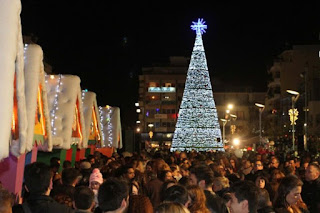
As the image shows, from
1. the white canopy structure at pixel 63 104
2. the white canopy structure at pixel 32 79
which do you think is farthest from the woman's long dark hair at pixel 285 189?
the white canopy structure at pixel 63 104

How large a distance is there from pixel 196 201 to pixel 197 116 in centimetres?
3775

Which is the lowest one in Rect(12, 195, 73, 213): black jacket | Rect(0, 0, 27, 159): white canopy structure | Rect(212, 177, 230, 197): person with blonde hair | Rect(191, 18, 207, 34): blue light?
Rect(12, 195, 73, 213): black jacket

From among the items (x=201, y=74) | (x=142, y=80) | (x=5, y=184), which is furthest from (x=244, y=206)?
(x=142, y=80)

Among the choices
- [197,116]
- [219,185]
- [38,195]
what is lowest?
[38,195]

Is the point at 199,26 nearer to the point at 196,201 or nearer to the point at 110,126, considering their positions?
the point at 110,126

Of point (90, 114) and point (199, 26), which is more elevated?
point (199, 26)

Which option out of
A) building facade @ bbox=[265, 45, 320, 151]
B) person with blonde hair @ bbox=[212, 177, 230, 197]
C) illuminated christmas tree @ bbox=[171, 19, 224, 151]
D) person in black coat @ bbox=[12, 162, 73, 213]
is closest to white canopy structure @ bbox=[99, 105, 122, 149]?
illuminated christmas tree @ bbox=[171, 19, 224, 151]

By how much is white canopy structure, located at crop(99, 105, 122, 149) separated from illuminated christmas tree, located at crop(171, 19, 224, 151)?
1373cm

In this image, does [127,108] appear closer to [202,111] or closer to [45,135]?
[202,111]

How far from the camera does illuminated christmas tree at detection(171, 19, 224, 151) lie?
44500mm

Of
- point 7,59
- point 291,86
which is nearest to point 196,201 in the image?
point 7,59

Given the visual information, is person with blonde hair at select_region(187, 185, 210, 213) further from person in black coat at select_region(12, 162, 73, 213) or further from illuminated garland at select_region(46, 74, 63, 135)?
illuminated garland at select_region(46, 74, 63, 135)

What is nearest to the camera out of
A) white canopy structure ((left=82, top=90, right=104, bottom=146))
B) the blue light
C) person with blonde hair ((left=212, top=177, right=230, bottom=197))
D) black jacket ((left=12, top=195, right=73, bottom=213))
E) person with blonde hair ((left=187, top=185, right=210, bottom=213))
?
black jacket ((left=12, top=195, right=73, bottom=213))

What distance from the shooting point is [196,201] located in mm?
7152
